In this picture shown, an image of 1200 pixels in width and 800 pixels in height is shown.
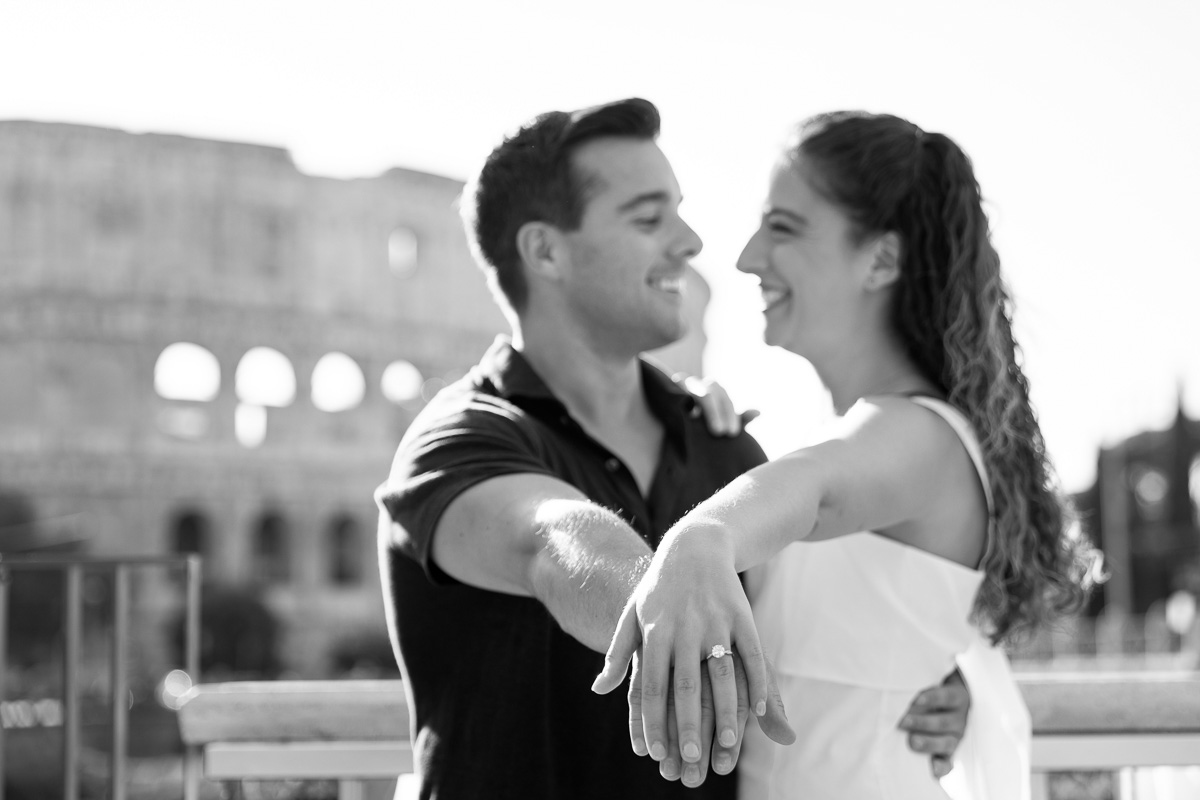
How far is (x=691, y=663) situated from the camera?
1062 millimetres

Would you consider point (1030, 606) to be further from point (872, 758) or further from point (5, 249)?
point (5, 249)

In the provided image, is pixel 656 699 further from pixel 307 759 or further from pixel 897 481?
pixel 307 759

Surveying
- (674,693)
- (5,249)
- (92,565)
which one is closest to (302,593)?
(5,249)

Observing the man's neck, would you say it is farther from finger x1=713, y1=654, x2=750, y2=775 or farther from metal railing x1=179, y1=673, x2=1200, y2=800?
finger x1=713, y1=654, x2=750, y2=775

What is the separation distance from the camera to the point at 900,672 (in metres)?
1.77

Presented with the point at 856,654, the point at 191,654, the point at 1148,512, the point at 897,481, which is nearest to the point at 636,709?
the point at 897,481

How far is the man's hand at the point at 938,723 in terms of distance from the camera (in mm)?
1788

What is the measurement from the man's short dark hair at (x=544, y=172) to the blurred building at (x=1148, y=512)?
2962 centimetres

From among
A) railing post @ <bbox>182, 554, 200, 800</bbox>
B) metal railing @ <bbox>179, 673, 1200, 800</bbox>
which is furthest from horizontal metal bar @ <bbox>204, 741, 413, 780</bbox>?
railing post @ <bbox>182, 554, 200, 800</bbox>

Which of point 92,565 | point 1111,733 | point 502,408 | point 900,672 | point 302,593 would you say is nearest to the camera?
point 900,672

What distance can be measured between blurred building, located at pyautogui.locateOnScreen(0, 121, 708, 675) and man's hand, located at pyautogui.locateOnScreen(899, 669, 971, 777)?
84.3 ft

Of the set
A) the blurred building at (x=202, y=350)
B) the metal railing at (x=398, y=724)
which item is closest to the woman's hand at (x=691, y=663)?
the metal railing at (x=398, y=724)

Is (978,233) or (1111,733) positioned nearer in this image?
(978,233)

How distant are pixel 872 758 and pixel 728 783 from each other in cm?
20
